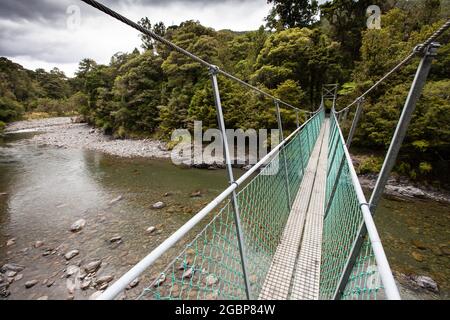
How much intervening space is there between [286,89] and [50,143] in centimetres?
1199

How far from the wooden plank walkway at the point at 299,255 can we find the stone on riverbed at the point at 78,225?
3744 millimetres

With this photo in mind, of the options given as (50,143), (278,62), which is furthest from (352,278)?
(50,143)

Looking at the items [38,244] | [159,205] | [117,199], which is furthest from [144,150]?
[38,244]

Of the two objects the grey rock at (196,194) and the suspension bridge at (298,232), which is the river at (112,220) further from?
the suspension bridge at (298,232)

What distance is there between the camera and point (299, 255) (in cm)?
145

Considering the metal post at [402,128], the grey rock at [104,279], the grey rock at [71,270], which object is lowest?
the grey rock at [104,279]

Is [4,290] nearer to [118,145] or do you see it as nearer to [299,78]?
[118,145]

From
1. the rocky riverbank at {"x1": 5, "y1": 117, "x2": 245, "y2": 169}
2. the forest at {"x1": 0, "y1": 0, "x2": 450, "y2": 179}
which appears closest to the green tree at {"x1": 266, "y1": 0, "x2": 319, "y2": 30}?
the forest at {"x1": 0, "y1": 0, "x2": 450, "y2": 179}

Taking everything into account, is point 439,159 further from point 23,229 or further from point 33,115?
point 33,115

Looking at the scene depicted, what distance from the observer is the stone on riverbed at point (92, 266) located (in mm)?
2877

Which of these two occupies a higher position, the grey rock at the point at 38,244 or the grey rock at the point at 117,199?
the grey rock at the point at 117,199

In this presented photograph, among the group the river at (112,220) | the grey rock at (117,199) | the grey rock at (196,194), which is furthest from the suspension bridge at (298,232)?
the grey rock at (117,199)

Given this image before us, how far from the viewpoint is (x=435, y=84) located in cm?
558
